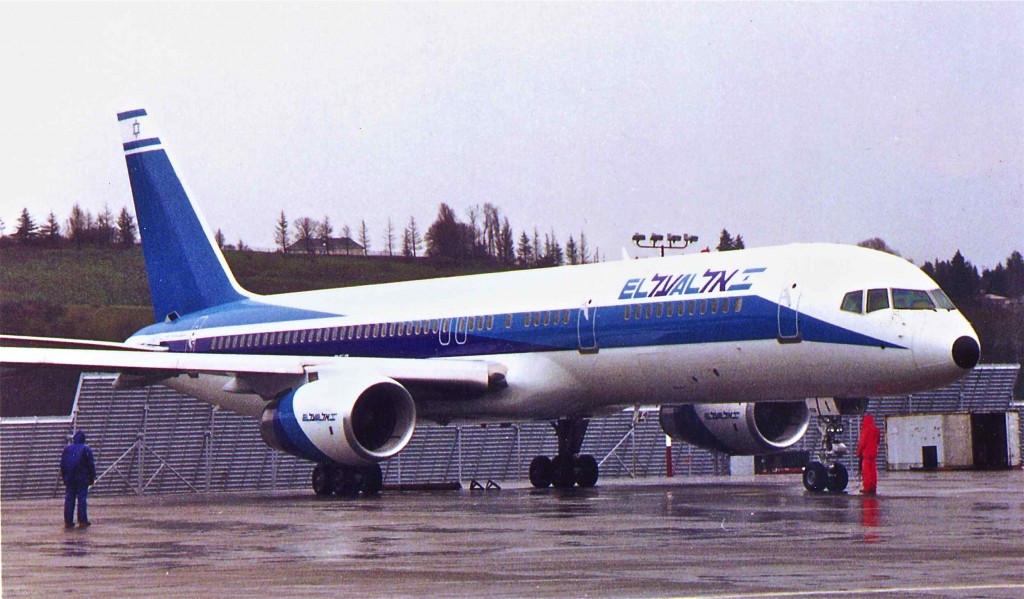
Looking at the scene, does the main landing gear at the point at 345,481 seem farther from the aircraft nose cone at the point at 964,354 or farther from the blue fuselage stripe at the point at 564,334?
the aircraft nose cone at the point at 964,354

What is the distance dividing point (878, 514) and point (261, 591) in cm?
955

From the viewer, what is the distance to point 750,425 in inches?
1112

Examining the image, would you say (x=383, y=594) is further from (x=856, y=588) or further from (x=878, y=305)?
(x=878, y=305)

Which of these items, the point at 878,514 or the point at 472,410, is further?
the point at 472,410

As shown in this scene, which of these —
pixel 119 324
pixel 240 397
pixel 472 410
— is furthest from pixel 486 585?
pixel 119 324

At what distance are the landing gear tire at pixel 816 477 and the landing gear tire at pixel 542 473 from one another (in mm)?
6502

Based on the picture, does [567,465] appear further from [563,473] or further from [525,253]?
[525,253]

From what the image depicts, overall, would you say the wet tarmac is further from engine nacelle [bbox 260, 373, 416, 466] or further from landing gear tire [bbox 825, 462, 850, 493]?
engine nacelle [bbox 260, 373, 416, 466]

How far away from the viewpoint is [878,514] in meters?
18.1

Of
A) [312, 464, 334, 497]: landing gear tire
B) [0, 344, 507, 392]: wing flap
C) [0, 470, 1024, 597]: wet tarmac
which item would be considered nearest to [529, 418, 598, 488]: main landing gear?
[0, 344, 507, 392]: wing flap

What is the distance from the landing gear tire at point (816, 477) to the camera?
2347cm

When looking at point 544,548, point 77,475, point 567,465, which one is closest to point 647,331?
point 567,465

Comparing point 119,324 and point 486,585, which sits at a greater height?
point 119,324

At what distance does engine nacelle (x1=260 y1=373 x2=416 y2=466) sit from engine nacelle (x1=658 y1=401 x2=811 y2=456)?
528cm
